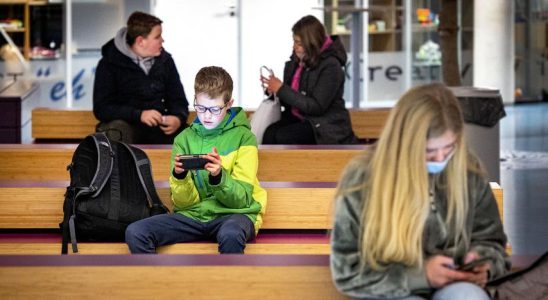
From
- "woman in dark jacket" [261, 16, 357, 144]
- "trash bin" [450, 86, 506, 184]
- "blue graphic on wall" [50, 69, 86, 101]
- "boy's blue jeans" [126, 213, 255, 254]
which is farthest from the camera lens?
"blue graphic on wall" [50, 69, 86, 101]

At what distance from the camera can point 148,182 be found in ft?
20.9

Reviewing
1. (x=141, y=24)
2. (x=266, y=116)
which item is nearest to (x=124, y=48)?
(x=141, y=24)

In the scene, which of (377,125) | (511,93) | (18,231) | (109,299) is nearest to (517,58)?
(511,93)

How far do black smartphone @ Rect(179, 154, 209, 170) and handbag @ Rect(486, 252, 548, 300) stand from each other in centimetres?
169

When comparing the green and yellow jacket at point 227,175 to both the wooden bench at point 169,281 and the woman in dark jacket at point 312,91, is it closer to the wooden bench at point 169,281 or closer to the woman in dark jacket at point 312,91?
the wooden bench at point 169,281

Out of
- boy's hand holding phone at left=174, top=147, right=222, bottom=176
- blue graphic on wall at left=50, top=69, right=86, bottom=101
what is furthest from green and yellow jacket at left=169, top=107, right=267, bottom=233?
blue graphic on wall at left=50, top=69, right=86, bottom=101

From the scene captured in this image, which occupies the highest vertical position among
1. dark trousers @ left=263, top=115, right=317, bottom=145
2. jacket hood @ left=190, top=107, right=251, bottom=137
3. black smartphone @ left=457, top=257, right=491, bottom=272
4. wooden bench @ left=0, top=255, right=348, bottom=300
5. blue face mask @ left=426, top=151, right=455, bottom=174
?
jacket hood @ left=190, top=107, right=251, bottom=137

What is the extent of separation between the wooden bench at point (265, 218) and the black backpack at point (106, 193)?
0.11 metres

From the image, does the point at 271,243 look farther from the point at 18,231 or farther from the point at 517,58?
the point at 517,58

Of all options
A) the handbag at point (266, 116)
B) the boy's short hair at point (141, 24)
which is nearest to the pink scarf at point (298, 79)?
the handbag at point (266, 116)

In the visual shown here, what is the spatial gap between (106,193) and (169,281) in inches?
60.9

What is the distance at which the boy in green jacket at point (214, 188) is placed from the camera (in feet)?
19.6

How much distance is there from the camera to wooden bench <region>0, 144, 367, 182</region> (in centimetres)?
799

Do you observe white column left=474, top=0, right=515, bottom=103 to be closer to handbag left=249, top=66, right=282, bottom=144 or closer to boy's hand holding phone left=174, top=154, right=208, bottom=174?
handbag left=249, top=66, right=282, bottom=144
